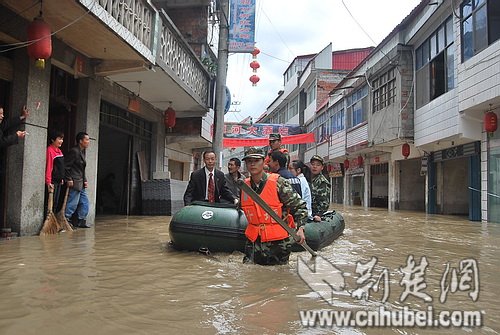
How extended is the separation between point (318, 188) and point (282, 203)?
2.53 m

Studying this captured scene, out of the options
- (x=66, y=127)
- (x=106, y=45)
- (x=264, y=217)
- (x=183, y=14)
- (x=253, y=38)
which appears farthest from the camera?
(x=183, y=14)

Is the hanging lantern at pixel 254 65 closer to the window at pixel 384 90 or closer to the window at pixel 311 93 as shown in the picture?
the window at pixel 384 90

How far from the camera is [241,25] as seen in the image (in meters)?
11.6

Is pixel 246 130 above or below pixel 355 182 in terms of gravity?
above

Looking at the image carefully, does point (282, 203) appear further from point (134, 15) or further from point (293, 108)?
point (293, 108)

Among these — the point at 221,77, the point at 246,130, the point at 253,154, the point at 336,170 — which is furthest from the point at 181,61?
the point at 336,170

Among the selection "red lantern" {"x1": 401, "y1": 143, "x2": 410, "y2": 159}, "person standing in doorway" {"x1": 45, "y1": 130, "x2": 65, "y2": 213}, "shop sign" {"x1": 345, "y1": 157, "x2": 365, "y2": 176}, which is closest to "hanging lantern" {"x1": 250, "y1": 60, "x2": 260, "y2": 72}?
"red lantern" {"x1": 401, "y1": 143, "x2": 410, "y2": 159}

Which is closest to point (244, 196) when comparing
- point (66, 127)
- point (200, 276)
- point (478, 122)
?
point (200, 276)

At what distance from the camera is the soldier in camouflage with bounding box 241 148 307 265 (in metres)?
4.09

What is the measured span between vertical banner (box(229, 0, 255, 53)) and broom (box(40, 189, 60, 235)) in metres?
6.58

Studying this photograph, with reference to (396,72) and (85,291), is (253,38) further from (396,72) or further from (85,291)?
(85,291)

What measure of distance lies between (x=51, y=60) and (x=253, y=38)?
5.96 m

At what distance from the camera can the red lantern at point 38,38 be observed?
553cm

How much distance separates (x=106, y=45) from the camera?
7301 millimetres
